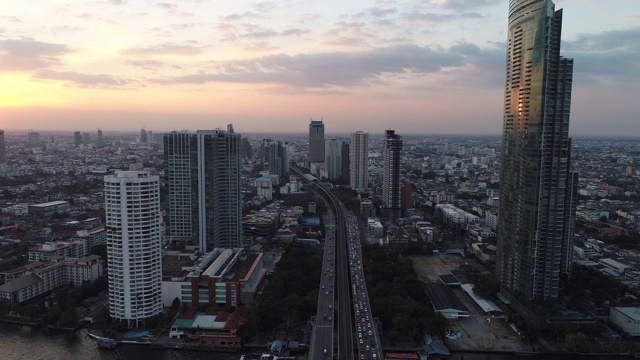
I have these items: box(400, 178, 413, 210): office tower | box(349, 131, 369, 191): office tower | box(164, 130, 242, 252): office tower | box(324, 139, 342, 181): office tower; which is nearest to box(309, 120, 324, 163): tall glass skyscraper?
box(324, 139, 342, 181): office tower

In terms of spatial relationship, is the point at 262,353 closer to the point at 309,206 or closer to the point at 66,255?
the point at 66,255

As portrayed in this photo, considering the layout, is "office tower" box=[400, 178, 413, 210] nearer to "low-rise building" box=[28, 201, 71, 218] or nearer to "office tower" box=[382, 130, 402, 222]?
"office tower" box=[382, 130, 402, 222]

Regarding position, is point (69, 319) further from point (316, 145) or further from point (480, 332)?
point (316, 145)

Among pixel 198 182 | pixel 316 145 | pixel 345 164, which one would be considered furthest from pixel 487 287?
pixel 316 145

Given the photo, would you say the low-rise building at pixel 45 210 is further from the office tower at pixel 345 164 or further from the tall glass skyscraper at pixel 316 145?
the tall glass skyscraper at pixel 316 145

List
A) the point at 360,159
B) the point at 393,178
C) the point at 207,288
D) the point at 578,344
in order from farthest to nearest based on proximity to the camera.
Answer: the point at 360,159 < the point at 393,178 < the point at 207,288 < the point at 578,344
